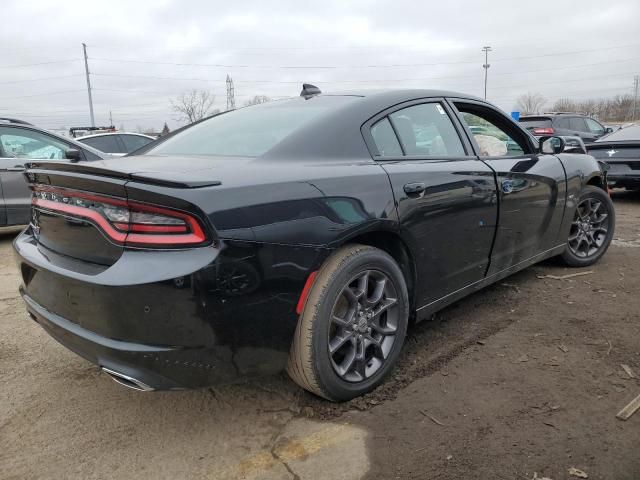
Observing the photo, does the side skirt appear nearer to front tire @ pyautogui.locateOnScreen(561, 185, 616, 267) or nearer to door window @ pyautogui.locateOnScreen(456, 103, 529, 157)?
front tire @ pyautogui.locateOnScreen(561, 185, 616, 267)

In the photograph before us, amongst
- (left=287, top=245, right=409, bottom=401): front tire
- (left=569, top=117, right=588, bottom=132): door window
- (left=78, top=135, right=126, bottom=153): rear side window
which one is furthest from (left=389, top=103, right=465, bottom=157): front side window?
(left=569, top=117, right=588, bottom=132): door window

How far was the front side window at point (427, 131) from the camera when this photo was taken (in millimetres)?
2768

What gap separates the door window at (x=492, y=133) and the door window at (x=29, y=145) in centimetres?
512

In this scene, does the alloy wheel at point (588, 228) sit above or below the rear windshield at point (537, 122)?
below

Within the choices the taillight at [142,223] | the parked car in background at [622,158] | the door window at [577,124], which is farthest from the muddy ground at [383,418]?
the door window at [577,124]

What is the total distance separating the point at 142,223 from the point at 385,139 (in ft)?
4.50

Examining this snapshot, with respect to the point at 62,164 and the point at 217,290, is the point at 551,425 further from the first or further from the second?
the point at 62,164

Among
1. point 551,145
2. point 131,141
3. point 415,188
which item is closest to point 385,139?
point 415,188

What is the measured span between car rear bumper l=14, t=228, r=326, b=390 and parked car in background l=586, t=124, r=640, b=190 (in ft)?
24.5

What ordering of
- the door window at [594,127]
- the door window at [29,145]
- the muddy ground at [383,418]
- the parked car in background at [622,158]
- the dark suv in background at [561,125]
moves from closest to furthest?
the muddy ground at [383,418] < the door window at [29,145] < the parked car in background at [622,158] < the dark suv in background at [561,125] < the door window at [594,127]

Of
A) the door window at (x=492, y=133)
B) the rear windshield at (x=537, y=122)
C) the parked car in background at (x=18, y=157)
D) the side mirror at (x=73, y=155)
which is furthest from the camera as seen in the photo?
the rear windshield at (x=537, y=122)

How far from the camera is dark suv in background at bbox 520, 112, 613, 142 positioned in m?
12.9

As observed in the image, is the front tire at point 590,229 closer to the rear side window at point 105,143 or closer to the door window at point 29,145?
the door window at point 29,145

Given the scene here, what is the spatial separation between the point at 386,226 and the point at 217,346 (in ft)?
3.21
